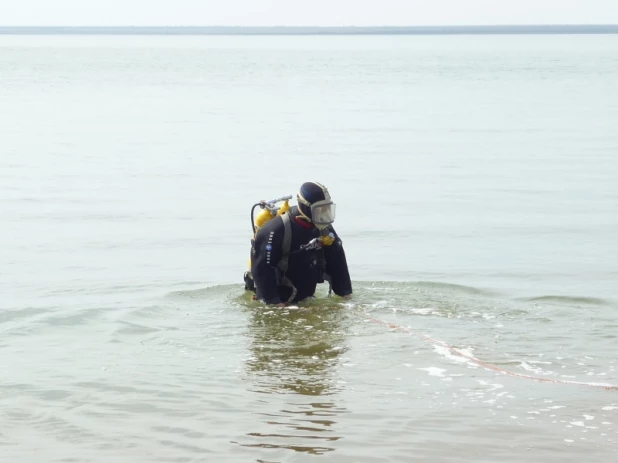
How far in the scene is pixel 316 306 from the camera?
9.23 metres

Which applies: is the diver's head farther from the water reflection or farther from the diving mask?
the water reflection

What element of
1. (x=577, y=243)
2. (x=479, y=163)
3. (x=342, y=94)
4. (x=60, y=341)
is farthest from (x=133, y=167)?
(x=342, y=94)

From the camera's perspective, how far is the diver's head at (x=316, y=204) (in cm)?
843

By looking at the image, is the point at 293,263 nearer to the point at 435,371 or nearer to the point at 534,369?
the point at 435,371

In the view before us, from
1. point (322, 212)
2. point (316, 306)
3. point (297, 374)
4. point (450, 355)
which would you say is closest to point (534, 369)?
point (450, 355)

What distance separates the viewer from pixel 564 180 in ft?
66.6

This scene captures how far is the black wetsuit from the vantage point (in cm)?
857

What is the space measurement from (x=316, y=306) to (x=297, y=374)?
6.42 feet

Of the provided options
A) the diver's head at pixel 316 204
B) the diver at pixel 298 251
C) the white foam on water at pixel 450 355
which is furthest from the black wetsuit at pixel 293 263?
the white foam on water at pixel 450 355

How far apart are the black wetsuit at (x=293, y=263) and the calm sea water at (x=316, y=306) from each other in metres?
0.24

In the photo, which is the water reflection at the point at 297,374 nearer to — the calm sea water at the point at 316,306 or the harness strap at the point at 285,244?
the calm sea water at the point at 316,306

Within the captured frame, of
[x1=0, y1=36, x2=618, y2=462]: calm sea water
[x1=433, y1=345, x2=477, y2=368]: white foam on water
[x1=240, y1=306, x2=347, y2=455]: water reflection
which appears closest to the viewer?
[x1=240, y1=306, x2=347, y2=455]: water reflection

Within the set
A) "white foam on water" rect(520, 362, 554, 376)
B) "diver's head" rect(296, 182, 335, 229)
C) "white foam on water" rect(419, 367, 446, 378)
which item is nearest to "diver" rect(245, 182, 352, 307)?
"diver's head" rect(296, 182, 335, 229)

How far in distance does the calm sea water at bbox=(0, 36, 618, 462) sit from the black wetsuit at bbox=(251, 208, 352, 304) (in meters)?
0.24
